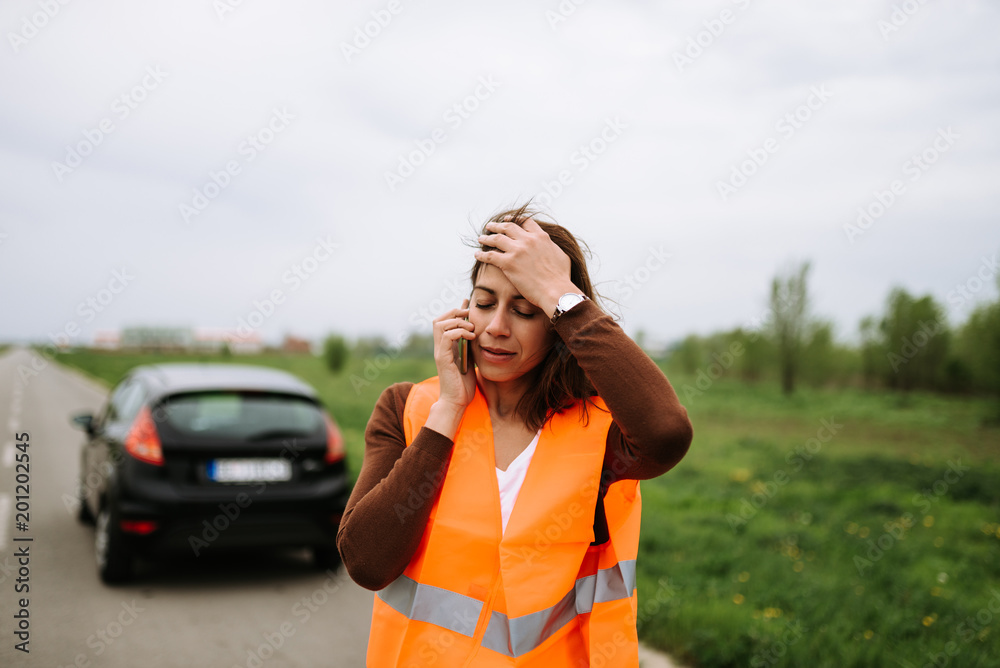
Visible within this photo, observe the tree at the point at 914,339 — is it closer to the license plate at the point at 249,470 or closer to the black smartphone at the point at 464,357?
the license plate at the point at 249,470

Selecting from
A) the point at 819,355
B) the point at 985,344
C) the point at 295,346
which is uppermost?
the point at 985,344

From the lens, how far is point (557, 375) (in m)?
1.71

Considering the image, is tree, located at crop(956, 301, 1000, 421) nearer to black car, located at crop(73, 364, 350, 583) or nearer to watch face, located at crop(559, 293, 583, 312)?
black car, located at crop(73, 364, 350, 583)

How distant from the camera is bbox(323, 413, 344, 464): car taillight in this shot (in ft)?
17.2

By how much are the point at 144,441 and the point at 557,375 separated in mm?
4205

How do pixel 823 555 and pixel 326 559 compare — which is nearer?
pixel 326 559

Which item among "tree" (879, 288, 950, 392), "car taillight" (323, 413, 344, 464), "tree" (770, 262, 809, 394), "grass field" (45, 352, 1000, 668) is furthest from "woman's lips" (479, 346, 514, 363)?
"tree" (770, 262, 809, 394)

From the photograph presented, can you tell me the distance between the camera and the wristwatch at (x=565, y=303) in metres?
1.54

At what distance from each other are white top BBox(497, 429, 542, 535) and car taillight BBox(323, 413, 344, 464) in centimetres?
391

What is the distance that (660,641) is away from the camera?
13.3 feet

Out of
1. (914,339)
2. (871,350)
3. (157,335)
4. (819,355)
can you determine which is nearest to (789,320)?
(819,355)

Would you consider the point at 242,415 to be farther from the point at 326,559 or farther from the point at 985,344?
the point at 985,344

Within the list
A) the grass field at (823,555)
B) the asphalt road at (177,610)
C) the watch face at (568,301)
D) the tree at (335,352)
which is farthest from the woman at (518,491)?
the tree at (335,352)

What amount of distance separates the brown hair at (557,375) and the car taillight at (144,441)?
3.96 metres
